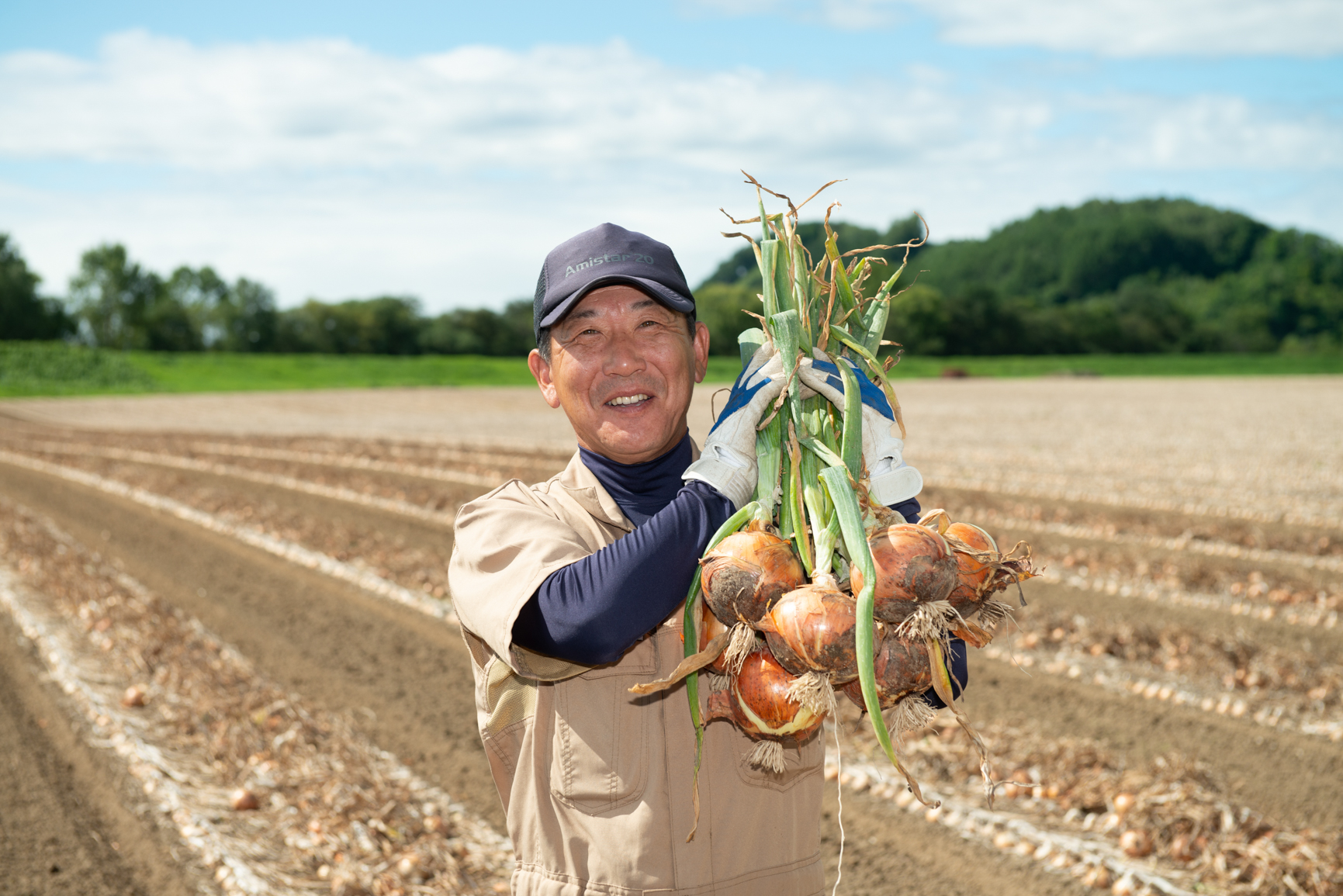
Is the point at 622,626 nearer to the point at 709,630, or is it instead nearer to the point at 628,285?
the point at 709,630

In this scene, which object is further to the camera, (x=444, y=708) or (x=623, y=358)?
(x=444, y=708)

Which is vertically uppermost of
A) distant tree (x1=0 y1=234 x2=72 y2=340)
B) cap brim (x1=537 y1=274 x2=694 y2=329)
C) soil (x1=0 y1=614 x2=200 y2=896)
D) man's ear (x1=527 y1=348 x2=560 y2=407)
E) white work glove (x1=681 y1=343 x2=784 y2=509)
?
distant tree (x1=0 y1=234 x2=72 y2=340)

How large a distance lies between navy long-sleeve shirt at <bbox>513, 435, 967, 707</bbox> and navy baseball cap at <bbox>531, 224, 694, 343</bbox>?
401 millimetres

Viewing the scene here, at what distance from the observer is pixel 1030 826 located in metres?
4.48

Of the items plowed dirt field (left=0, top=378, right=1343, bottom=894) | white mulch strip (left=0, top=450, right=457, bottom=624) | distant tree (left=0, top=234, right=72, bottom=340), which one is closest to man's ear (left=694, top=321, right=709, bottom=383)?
plowed dirt field (left=0, top=378, right=1343, bottom=894)

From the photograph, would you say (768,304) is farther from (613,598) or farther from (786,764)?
(786,764)

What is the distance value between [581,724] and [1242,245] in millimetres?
152448

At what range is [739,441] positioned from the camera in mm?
1854

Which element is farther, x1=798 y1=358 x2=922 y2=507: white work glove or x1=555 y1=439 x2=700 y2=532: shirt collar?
x1=555 y1=439 x2=700 y2=532: shirt collar

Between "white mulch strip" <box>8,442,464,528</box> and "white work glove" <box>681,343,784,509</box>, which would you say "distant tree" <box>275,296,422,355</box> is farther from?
"white work glove" <box>681,343,784,509</box>

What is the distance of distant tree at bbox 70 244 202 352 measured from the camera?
7138cm

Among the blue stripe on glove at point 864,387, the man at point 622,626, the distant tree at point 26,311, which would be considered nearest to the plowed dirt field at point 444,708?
the man at point 622,626

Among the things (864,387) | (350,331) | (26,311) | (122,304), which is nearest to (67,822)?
(864,387)

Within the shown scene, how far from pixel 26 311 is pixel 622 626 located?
79013 millimetres
